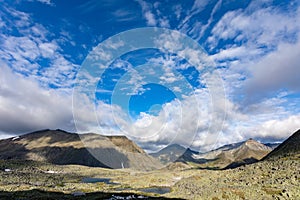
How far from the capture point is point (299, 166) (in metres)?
107

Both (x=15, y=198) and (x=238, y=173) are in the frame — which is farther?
(x=238, y=173)

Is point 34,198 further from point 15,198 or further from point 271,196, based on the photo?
point 271,196

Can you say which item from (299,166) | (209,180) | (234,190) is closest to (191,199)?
(234,190)

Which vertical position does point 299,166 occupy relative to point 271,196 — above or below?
above

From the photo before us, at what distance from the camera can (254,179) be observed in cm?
10175

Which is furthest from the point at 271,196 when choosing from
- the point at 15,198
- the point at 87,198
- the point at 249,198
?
the point at 15,198

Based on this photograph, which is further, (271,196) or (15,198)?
(15,198)

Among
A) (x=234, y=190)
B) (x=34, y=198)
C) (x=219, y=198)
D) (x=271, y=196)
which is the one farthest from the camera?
(x=34, y=198)

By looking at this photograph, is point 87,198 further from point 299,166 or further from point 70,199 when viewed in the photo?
point 299,166

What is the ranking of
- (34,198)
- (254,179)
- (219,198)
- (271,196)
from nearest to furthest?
1. (271,196)
2. (219,198)
3. (34,198)
4. (254,179)

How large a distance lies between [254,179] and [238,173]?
20699mm

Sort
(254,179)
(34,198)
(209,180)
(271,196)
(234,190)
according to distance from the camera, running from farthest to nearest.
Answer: (209,180) < (254,179) < (34,198) < (234,190) < (271,196)

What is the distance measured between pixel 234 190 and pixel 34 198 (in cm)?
7315

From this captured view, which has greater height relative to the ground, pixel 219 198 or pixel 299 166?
pixel 299 166
